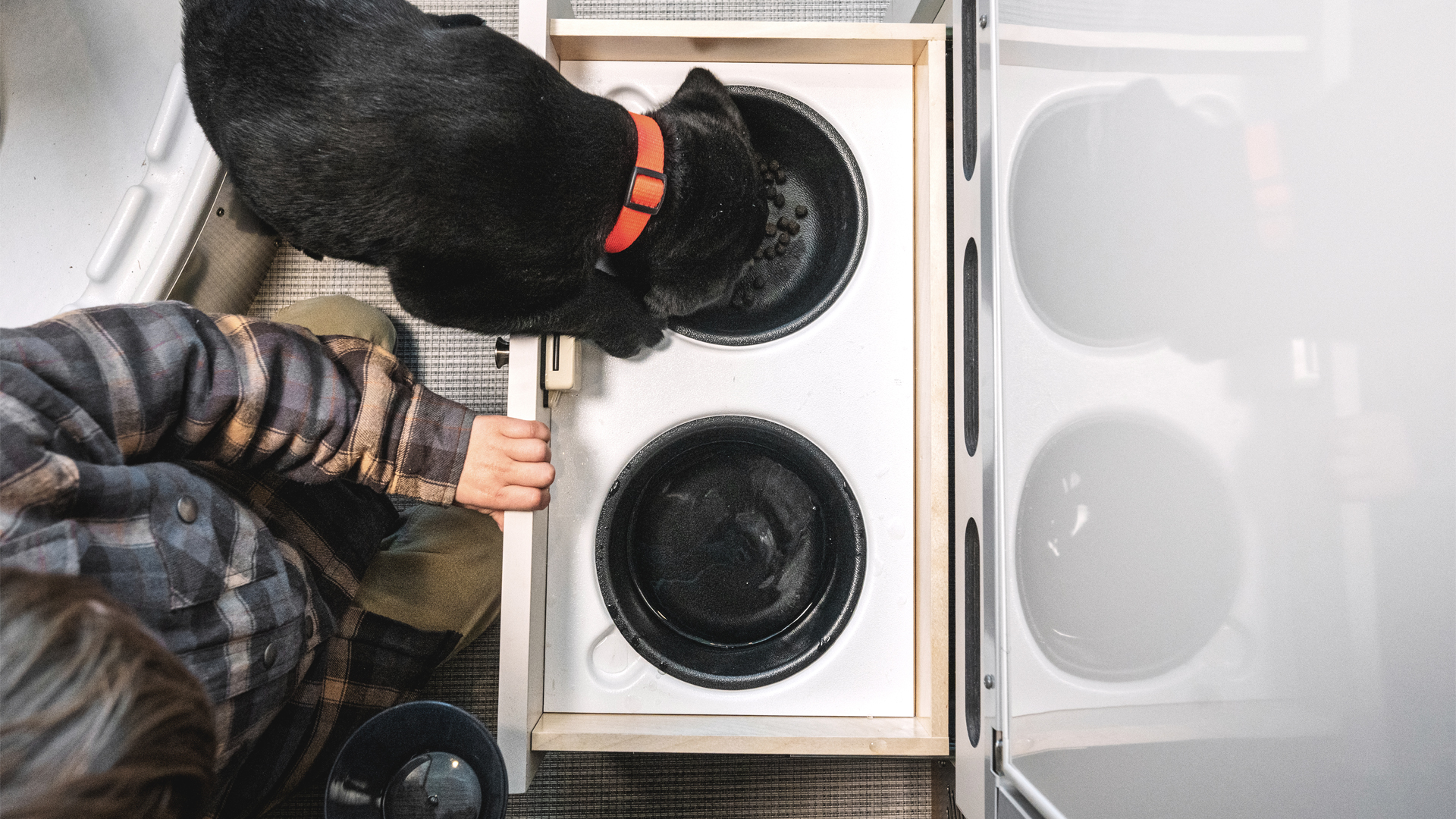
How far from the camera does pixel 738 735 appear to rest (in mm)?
627

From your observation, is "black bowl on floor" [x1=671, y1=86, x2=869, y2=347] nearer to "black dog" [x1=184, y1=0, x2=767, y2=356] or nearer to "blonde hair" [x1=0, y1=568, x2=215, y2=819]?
"black dog" [x1=184, y1=0, x2=767, y2=356]

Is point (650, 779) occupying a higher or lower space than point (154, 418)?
lower

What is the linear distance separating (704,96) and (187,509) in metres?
0.53

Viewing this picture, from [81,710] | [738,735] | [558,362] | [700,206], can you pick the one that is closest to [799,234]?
[700,206]

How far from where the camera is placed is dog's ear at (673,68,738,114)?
682mm

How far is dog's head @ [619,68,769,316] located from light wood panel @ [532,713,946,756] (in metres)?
0.38

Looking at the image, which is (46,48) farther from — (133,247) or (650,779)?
(650,779)

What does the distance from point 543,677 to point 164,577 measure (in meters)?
0.32

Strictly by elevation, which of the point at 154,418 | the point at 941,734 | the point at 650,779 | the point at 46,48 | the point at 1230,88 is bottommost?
the point at 650,779

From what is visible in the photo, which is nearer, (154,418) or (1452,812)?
(1452,812)

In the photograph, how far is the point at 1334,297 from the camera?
9.8 inches

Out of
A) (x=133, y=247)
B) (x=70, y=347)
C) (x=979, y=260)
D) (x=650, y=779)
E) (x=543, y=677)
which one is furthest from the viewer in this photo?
(x=650, y=779)

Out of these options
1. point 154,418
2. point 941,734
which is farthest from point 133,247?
point 941,734

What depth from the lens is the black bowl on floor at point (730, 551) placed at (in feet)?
2.27
